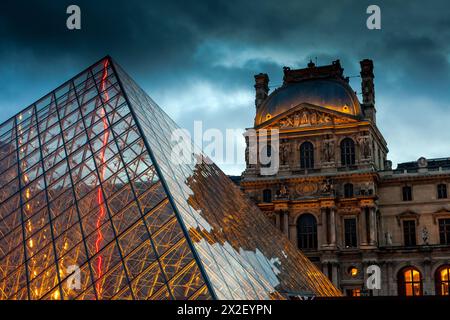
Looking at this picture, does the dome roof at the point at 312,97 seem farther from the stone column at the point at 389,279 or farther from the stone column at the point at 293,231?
the stone column at the point at 389,279

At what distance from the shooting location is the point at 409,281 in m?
45.3

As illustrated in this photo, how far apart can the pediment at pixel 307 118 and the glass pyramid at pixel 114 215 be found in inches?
1018

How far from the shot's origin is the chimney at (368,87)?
170 feet

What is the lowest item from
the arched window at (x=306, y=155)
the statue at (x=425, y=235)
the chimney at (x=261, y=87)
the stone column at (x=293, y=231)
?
the statue at (x=425, y=235)

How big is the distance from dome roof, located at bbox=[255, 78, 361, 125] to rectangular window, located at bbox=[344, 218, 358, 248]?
27.1 feet

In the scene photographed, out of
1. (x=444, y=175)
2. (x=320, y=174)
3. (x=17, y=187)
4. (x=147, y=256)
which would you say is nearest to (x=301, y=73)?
(x=320, y=174)

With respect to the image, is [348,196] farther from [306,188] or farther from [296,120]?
[296,120]

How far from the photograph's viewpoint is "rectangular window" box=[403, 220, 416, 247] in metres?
46.9

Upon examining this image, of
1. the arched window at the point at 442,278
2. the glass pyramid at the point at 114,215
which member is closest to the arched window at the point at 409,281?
the arched window at the point at 442,278

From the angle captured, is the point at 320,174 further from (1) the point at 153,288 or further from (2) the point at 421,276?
(1) the point at 153,288

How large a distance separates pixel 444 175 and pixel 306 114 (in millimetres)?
11015

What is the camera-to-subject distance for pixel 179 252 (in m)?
13.7

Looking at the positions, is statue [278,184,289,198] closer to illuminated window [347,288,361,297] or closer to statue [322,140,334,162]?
statue [322,140,334,162]

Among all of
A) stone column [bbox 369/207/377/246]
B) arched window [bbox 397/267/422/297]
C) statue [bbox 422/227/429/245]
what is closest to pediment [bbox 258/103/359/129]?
stone column [bbox 369/207/377/246]
